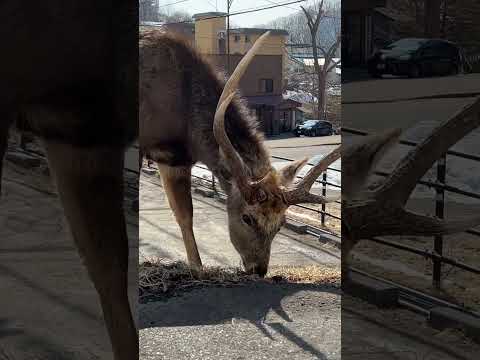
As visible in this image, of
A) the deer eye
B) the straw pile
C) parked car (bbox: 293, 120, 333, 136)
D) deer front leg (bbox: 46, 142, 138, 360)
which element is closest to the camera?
deer front leg (bbox: 46, 142, 138, 360)

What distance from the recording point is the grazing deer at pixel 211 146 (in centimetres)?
397

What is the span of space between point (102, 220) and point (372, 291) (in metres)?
0.99

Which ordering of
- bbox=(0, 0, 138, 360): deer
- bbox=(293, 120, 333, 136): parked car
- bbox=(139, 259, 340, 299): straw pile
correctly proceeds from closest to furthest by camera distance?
bbox=(0, 0, 138, 360): deer
bbox=(293, 120, 333, 136): parked car
bbox=(139, 259, 340, 299): straw pile

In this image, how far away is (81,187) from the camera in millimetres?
2018

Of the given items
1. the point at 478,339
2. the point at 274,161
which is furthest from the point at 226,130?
the point at 478,339

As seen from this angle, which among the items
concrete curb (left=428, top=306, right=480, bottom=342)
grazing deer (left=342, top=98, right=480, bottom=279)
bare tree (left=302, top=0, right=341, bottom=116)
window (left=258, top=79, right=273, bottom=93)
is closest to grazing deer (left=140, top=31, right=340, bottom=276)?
window (left=258, top=79, right=273, bottom=93)

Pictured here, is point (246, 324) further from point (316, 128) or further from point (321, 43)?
point (321, 43)

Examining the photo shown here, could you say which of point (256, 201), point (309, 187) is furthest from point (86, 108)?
point (256, 201)

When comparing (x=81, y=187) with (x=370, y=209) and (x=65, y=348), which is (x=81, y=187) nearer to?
(x=65, y=348)

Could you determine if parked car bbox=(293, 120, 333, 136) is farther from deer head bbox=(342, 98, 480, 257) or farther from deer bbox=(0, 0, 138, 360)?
deer bbox=(0, 0, 138, 360)

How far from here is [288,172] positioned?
3982 millimetres

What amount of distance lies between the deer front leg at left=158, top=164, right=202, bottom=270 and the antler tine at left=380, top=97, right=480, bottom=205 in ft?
7.22

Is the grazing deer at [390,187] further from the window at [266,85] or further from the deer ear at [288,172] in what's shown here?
the deer ear at [288,172]

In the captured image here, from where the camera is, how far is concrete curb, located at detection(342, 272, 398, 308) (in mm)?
2086
